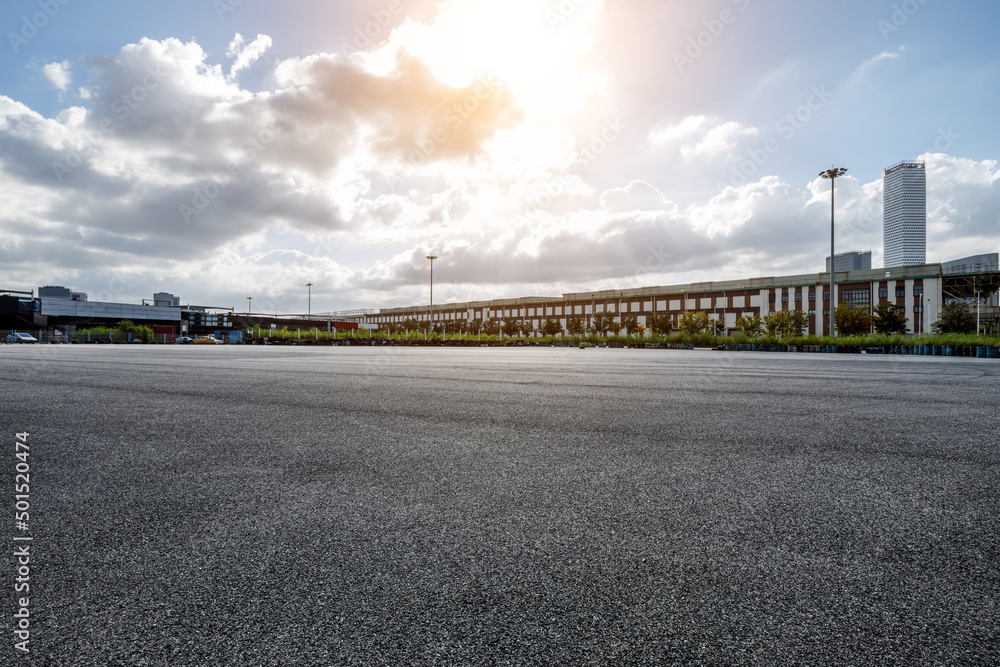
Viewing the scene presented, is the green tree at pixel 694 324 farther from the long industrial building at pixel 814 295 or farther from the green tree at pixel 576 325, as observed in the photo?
the green tree at pixel 576 325

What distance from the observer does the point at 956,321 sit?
52.8 meters

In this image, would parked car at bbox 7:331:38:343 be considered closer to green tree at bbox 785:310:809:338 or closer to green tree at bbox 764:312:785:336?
green tree at bbox 764:312:785:336

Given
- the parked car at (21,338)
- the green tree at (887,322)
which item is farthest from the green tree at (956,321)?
the parked car at (21,338)

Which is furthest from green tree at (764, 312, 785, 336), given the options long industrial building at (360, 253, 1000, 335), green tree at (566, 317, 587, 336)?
green tree at (566, 317, 587, 336)

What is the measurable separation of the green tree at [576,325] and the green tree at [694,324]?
19.7 metres

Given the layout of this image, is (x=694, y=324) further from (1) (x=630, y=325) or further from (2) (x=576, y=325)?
(2) (x=576, y=325)

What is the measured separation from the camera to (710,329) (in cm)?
7531

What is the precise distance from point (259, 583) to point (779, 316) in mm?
69273

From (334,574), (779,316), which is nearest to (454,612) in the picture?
(334,574)

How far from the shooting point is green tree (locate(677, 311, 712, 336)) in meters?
61.9

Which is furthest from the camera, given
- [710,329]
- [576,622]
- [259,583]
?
[710,329]

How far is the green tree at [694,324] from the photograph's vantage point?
61.9m

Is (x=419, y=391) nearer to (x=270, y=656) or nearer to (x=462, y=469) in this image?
(x=462, y=469)

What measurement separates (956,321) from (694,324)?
80.7 ft
